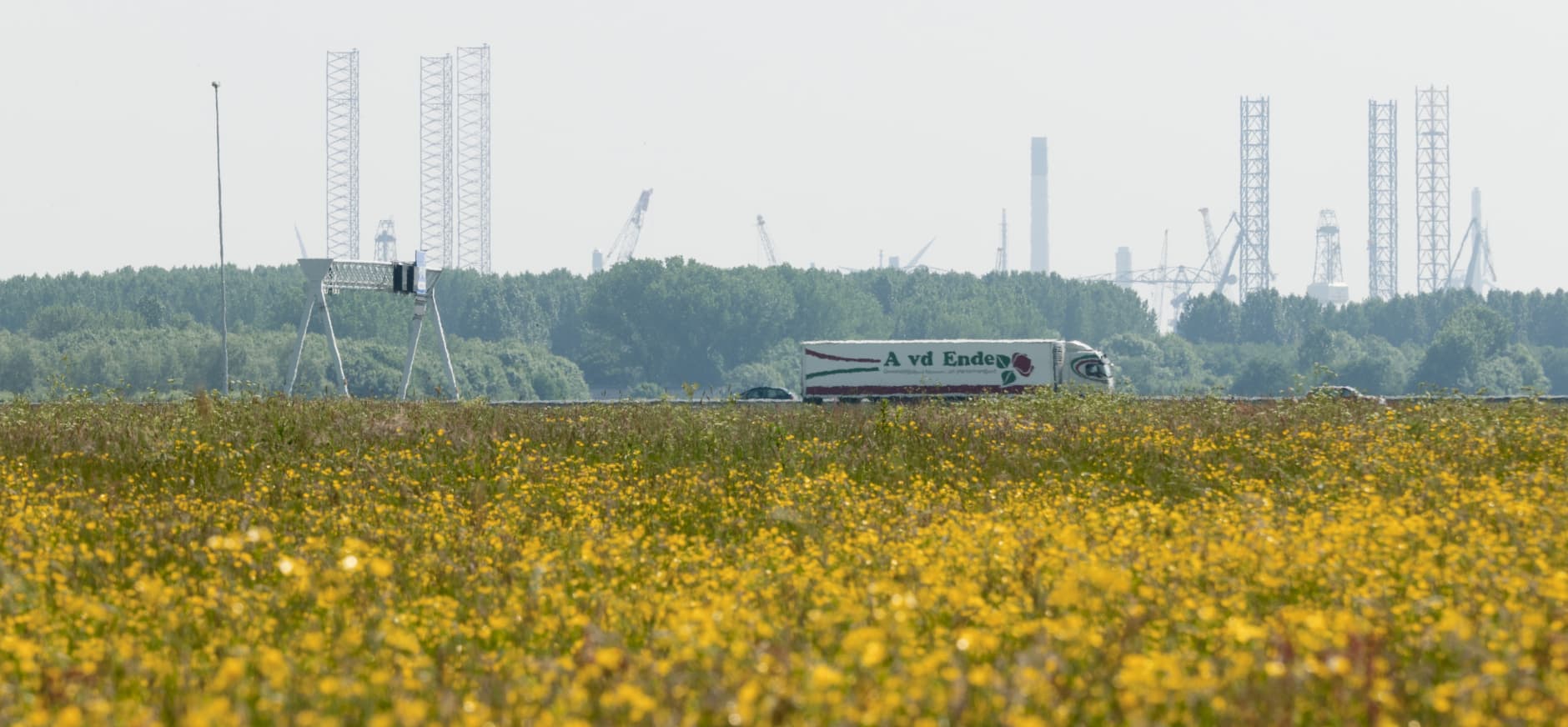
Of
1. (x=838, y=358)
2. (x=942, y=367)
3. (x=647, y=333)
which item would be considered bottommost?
(x=942, y=367)

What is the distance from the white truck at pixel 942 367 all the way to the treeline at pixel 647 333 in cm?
6264

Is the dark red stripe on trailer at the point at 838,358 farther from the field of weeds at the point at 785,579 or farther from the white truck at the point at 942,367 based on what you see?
the field of weeds at the point at 785,579

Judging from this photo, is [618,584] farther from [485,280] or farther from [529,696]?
[485,280]

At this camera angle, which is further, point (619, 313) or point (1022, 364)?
point (619, 313)

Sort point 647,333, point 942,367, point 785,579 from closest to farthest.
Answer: point 785,579 < point 942,367 < point 647,333

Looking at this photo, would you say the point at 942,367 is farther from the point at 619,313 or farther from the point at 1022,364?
the point at 619,313

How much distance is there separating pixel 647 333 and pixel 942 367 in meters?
109

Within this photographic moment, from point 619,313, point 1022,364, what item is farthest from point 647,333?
point 1022,364

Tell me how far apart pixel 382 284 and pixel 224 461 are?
94.8 ft

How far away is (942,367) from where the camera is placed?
61406 mm

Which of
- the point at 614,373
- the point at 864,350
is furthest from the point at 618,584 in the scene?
the point at 614,373

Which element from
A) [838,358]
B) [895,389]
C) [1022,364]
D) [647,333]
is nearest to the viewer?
[1022,364]

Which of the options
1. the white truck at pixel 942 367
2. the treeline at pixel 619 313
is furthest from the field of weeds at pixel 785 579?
the treeline at pixel 619 313

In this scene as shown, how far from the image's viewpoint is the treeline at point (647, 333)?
417 ft
